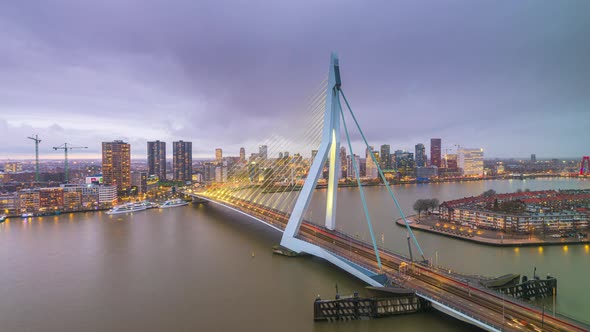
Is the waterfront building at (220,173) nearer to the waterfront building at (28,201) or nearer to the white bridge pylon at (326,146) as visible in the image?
the waterfront building at (28,201)

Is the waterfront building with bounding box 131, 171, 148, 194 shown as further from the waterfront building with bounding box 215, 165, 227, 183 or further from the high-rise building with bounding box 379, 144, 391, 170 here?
the high-rise building with bounding box 379, 144, 391, 170

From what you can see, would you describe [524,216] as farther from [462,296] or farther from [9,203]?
[9,203]

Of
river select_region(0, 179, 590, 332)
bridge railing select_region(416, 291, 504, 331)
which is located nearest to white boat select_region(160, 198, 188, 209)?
river select_region(0, 179, 590, 332)

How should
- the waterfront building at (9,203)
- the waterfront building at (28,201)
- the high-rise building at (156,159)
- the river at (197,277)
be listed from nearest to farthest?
the river at (197,277), the waterfront building at (9,203), the waterfront building at (28,201), the high-rise building at (156,159)

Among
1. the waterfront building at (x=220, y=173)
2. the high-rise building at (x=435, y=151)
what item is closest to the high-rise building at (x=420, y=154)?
the high-rise building at (x=435, y=151)

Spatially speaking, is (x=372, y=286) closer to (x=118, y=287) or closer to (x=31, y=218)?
(x=118, y=287)

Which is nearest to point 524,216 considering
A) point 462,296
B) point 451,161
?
point 462,296
